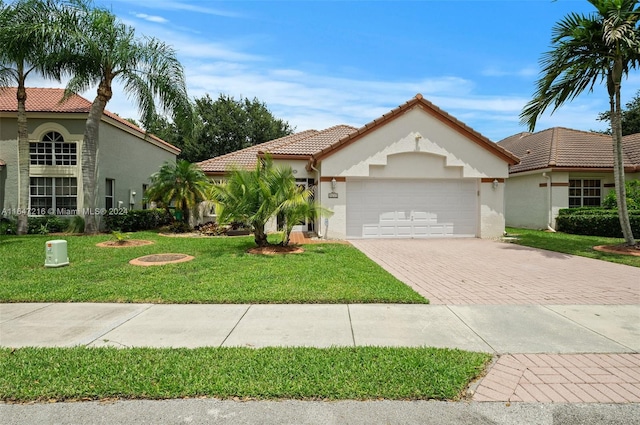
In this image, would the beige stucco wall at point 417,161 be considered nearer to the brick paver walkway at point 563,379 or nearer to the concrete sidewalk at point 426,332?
the concrete sidewalk at point 426,332

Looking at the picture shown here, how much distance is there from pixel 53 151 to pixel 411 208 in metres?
17.6

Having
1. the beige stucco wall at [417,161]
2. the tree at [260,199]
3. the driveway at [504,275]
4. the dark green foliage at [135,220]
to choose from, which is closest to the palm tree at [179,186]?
the dark green foliage at [135,220]

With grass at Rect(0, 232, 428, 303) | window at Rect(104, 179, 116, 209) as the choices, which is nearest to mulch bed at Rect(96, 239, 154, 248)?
grass at Rect(0, 232, 428, 303)

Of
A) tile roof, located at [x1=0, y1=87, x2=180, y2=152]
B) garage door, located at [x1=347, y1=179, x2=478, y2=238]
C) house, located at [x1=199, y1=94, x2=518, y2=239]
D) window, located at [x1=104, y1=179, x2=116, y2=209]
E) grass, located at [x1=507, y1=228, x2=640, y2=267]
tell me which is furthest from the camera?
window, located at [x1=104, y1=179, x2=116, y2=209]

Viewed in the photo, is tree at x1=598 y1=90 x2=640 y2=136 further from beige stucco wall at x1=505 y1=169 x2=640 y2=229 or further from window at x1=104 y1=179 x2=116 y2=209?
window at x1=104 y1=179 x2=116 y2=209

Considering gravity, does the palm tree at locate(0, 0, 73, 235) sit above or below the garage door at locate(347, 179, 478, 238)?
above

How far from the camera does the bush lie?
1489 centimetres

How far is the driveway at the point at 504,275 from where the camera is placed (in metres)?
6.30

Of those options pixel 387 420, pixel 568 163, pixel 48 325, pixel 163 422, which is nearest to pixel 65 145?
pixel 48 325

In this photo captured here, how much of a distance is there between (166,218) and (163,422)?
19983mm

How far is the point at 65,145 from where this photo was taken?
1739 centimetres

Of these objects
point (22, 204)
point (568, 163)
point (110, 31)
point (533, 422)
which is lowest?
point (533, 422)

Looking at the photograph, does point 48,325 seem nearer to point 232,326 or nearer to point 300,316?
point 232,326

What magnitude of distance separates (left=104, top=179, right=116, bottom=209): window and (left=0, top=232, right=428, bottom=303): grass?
833 centimetres
